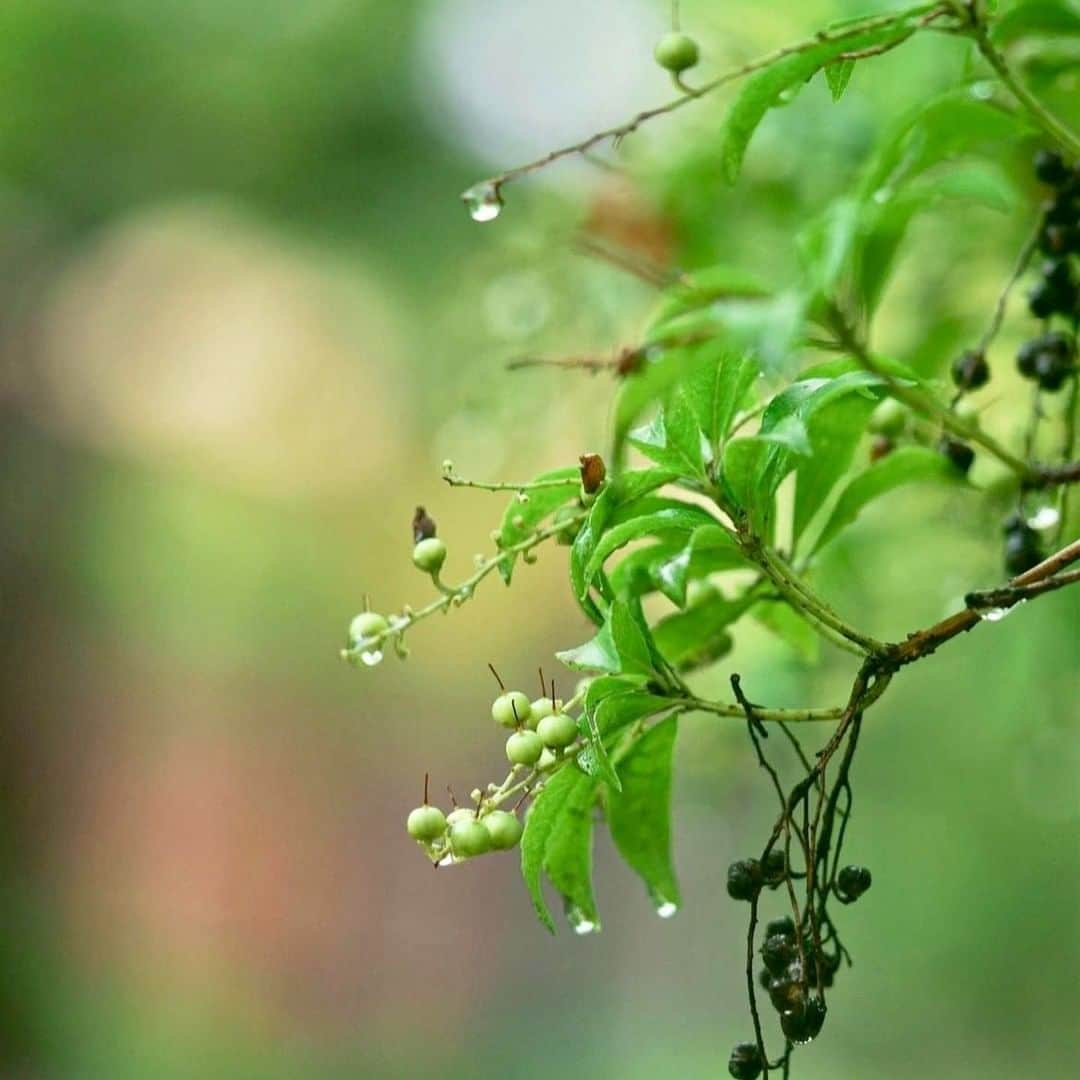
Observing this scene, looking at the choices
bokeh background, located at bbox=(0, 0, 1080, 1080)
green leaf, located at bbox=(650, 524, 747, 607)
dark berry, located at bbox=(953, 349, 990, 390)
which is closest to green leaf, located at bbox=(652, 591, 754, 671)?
green leaf, located at bbox=(650, 524, 747, 607)

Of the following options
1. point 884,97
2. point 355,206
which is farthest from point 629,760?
point 355,206

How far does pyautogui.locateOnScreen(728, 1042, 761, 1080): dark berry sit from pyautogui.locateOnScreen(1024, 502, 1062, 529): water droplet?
0.63 feet

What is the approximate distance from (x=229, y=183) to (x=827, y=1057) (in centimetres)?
168

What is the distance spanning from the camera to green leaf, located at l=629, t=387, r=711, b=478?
341 millimetres

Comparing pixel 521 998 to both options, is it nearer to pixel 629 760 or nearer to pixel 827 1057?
pixel 827 1057

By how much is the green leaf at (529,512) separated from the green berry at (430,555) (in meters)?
0.02

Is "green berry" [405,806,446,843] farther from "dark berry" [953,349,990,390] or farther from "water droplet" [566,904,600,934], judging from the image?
"dark berry" [953,349,990,390]

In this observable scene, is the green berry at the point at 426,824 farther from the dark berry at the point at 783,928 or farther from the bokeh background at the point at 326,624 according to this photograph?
the bokeh background at the point at 326,624

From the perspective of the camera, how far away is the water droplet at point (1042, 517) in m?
0.45

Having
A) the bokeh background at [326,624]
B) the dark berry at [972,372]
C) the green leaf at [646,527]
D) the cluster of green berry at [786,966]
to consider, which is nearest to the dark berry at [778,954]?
the cluster of green berry at [786,966]

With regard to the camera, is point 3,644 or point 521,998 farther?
point 521,998

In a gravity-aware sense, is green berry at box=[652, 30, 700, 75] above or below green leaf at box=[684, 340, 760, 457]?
above

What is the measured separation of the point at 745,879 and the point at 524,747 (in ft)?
0.22

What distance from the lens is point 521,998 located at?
2.73 metres
